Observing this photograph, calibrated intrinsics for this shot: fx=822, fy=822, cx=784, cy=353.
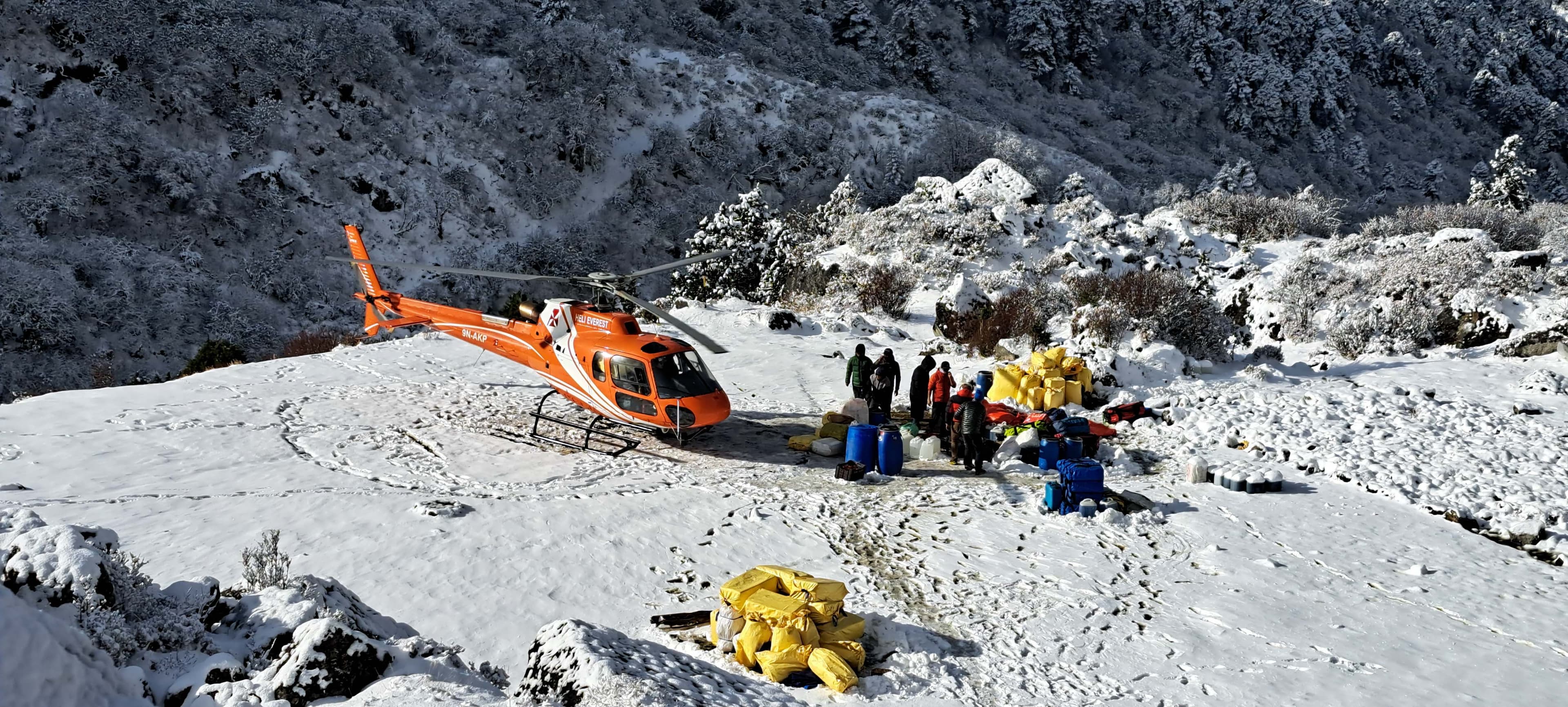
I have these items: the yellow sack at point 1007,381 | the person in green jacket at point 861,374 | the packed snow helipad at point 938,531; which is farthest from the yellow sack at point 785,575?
the yellow sack at point 1007,381

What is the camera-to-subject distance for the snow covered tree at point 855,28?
2085 inches

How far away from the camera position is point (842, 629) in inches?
263

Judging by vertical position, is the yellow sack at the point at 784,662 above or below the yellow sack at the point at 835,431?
below

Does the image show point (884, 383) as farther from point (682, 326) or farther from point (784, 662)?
point (784, 662)

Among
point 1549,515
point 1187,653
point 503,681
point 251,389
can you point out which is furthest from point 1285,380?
point 251,389

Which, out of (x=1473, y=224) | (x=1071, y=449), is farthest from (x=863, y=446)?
(x=1473, y=224)

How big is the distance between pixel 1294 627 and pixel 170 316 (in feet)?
96.6

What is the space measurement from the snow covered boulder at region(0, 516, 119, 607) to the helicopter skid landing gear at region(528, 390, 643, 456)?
7322 mm

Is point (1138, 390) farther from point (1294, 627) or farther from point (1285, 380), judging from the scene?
point (1294, 627)

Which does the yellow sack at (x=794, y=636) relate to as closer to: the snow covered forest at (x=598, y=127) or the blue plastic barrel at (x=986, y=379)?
the blue plastic barrel at (x=986, y=379)

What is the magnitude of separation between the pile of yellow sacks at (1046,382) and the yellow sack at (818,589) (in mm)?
8564

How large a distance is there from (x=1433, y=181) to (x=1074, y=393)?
56.6m

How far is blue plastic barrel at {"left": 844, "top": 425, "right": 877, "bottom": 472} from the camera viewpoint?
37.9 ft

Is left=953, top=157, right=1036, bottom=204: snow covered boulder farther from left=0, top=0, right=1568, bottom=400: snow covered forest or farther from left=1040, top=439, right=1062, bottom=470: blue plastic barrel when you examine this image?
left=1040, top=439, right=1062, bottom=470: blue plastic barrel
